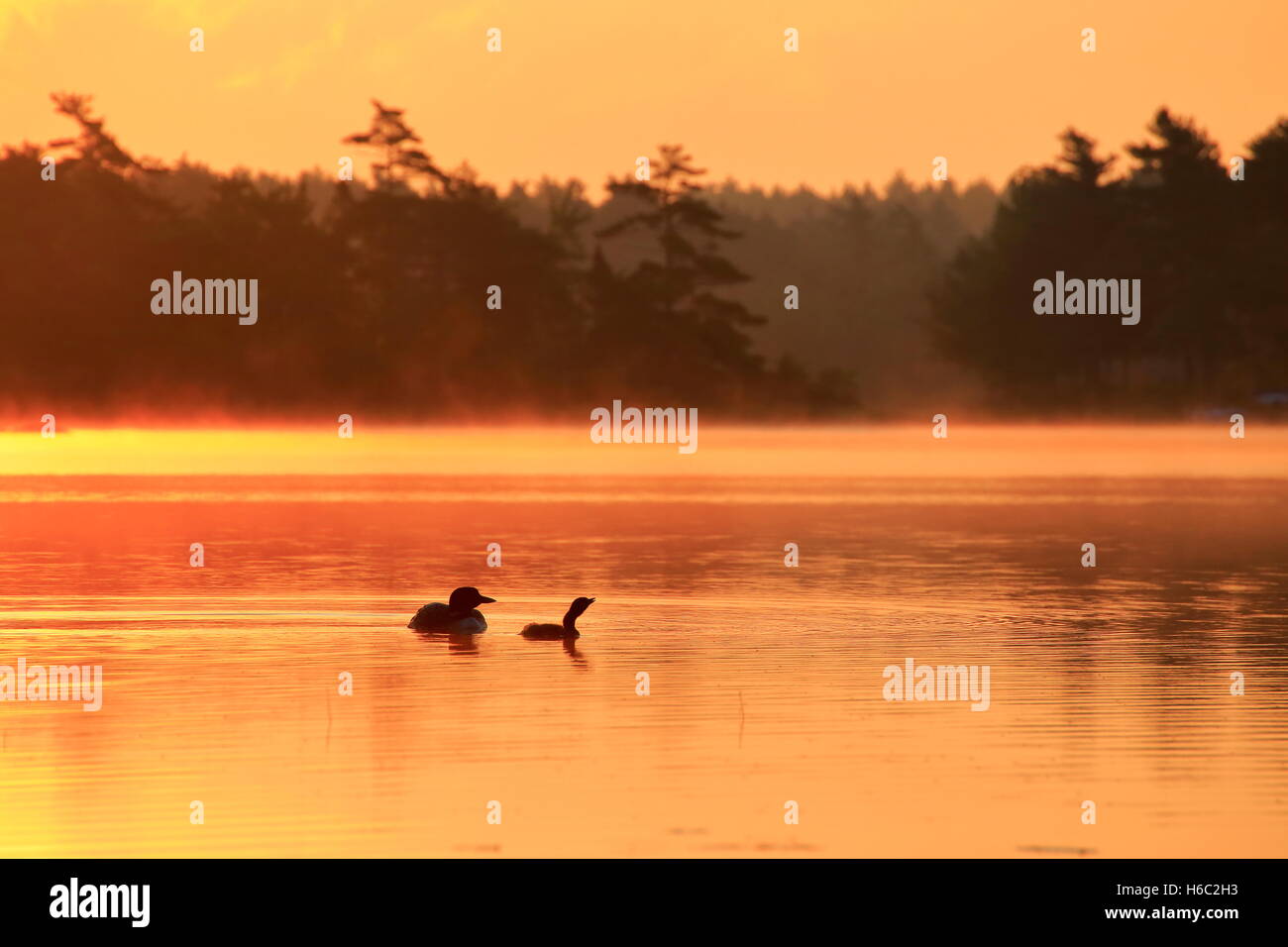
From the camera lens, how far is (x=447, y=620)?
21.9 meters

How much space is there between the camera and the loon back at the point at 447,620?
21766 mm

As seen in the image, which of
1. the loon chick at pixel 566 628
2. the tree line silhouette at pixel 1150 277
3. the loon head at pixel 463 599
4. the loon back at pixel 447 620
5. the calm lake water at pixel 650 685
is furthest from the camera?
the tree line silhouette at pixel 1150 277

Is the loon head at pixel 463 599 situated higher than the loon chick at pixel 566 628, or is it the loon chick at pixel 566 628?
the loon head at pixel 463 599

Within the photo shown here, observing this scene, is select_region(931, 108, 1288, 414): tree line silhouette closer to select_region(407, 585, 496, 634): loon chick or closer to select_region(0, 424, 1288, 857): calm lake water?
select_region(0, 424, 1288, 857): calm lake water

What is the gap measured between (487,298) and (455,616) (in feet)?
266

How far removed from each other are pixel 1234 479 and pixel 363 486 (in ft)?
73.4

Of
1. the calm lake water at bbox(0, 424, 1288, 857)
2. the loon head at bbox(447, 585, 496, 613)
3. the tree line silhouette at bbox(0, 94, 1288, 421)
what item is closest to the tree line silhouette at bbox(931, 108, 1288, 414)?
the tree line silhouette at bbox(0, 94, 1288, 421)

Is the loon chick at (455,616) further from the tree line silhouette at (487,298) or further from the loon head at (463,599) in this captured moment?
the tree line silhouette at (487,298)

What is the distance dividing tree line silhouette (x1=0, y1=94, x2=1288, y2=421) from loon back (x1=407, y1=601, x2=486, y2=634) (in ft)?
252

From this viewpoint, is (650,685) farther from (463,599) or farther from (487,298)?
(487,298)

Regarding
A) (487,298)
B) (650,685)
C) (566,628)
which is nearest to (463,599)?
(566,628)

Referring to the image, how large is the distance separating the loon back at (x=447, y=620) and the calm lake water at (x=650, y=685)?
12.3 inches

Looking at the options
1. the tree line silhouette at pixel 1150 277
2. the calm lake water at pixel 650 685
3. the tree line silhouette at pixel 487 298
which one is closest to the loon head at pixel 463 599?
the calm lake water at pixel 650 685
